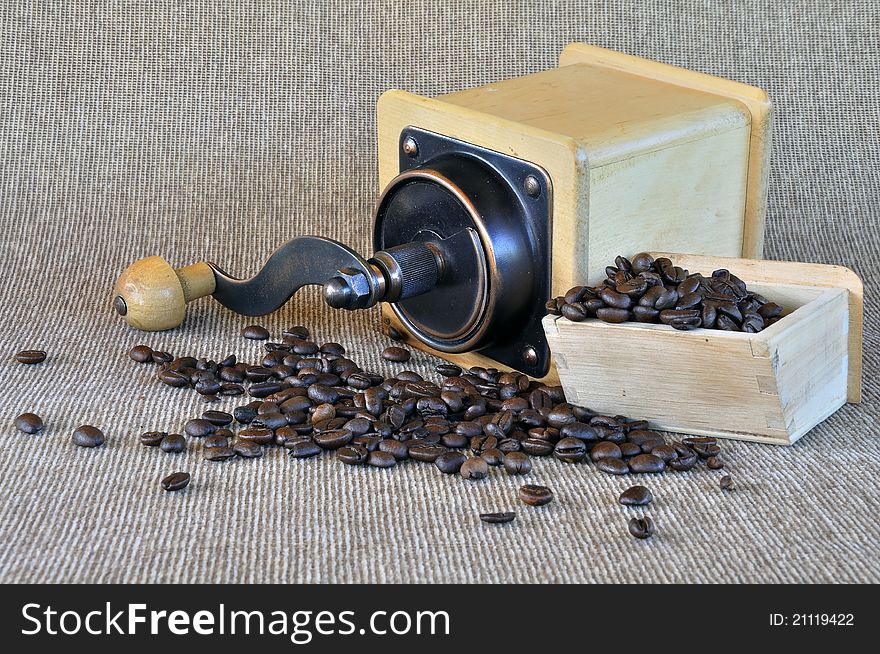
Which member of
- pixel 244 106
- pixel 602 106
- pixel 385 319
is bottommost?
pixel 385 319

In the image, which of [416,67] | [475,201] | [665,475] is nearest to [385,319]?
[475,201]

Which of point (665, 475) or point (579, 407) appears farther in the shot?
point (579, 407)

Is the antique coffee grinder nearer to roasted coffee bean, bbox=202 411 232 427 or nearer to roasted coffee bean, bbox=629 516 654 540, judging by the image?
roasted coffee bean, bbox=202 411 232 427

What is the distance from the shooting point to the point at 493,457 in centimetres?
151

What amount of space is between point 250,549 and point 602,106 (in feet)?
2.87

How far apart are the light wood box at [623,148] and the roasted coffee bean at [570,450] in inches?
9.5

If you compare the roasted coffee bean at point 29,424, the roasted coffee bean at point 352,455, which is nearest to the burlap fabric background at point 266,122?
the roasted coffee bean at point 29,424

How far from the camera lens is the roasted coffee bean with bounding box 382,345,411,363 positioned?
1.89 metres

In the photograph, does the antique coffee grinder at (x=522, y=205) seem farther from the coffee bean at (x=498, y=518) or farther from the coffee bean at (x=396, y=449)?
the coffee bean at (x=498, y=518)

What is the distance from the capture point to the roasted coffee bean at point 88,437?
1.57 meters

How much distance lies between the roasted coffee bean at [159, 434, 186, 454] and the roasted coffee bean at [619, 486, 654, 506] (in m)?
0.56

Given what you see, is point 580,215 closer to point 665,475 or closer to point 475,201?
point 475,201

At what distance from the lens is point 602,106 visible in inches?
71.4

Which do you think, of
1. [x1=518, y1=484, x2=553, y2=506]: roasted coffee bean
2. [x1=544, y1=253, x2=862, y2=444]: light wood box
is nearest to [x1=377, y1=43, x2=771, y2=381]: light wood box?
[x1=544, y1=253, x2=862, y2=444]: light wood box
